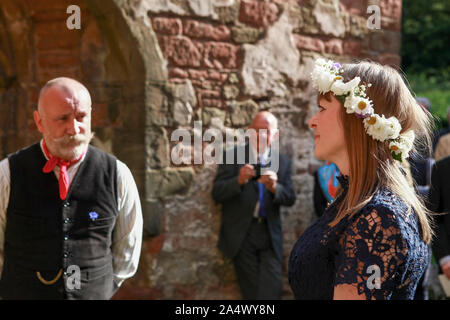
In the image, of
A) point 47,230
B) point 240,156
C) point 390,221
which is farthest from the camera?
point 240,156

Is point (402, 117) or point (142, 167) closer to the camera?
point (402, 117)

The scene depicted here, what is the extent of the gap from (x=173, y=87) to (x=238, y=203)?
110 cm

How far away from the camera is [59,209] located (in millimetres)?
3223

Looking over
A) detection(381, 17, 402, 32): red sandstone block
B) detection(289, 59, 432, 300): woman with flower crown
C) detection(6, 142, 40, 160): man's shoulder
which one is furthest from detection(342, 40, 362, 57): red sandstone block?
detection(289, 59, 432, 300): woman with flower crown

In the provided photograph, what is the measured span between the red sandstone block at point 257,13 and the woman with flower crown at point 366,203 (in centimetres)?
350

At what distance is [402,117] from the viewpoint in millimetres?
2234

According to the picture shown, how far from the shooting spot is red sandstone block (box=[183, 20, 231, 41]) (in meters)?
5.43

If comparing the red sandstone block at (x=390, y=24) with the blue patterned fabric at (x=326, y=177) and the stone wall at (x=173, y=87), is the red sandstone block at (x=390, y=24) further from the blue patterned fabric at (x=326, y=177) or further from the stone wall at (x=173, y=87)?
the blue patterned fabric at (x=326, y=177)

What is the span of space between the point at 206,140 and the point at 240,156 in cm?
32

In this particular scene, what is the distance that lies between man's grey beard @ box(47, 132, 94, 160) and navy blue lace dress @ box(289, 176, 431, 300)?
150 centimetres

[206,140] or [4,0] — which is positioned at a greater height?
[4,0]

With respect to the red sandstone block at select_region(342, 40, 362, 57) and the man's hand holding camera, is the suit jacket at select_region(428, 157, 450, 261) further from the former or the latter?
A: the red sandstone block at select_region(342, 40, 362, 57)
